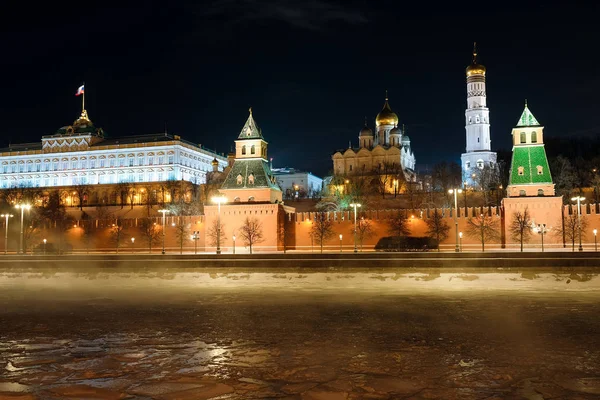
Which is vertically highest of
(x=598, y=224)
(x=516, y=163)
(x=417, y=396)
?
(x=516, y=163)

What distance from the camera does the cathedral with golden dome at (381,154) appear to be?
8131cm

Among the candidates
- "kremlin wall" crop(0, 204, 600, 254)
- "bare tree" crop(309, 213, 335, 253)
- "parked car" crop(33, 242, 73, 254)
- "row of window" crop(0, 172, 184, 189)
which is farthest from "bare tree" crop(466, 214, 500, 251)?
"row of window" crop(0, 172, 184, 189)

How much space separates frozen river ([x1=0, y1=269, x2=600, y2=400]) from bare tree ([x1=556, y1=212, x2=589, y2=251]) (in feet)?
53.2

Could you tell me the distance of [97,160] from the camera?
327 feet

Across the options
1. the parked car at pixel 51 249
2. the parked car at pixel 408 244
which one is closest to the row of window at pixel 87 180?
the parked car at pixel 51 249

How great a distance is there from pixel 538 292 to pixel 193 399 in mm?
17177

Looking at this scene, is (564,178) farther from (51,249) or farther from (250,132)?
(51,249)

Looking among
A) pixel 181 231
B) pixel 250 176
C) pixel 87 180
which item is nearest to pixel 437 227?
pixel 250 176

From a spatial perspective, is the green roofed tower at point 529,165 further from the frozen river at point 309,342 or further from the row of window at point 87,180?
the row of window at point 87,180

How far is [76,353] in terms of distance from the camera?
1202 centimetres

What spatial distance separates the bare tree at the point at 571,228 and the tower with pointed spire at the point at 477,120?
40.7 meters

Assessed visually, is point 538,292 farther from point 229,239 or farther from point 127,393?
point 229,239

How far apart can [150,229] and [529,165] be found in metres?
29.0

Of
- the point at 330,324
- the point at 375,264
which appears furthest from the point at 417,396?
the point at 375,264
